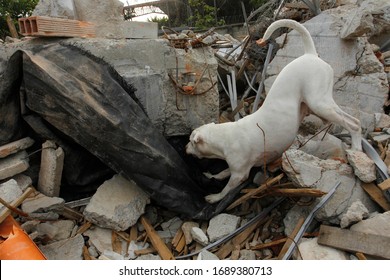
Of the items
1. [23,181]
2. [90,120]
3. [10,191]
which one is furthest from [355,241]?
[23,181]

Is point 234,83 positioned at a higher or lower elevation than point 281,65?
lower

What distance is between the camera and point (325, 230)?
109 inches

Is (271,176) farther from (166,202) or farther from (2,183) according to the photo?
(2,183)

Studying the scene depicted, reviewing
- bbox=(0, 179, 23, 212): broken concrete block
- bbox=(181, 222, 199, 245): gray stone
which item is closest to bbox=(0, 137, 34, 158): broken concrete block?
bbox=(0, 179, 23, 212): broken concrete block

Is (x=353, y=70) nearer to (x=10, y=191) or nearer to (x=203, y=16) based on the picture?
(x=10, y=191)

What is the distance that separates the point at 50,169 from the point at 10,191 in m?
0.43

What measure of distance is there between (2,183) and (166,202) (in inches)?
62.6

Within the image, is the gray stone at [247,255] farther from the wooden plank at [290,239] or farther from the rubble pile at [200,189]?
the wooden plank at [290,239]

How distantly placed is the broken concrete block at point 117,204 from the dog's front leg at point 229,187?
68 cm

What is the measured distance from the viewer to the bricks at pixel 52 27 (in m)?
3.28

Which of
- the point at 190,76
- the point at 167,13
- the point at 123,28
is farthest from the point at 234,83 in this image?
the point at 167,13

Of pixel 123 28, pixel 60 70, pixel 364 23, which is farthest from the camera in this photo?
pixel 123 28

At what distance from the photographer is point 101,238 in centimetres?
313
